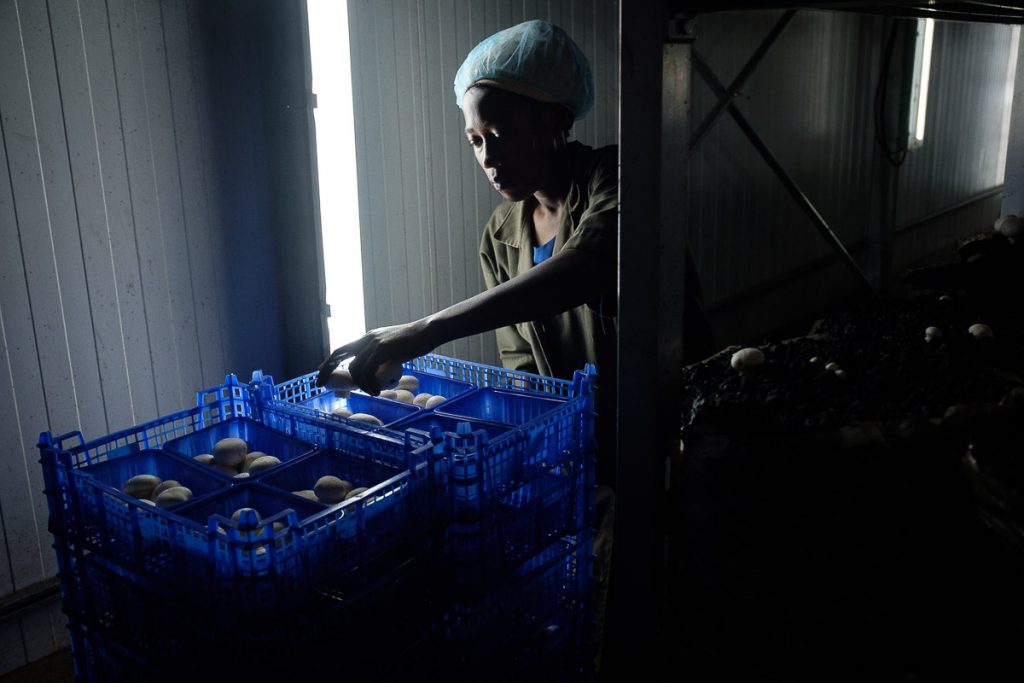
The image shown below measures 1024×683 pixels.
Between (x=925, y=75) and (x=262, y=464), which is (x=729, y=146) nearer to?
(x=925, y=75)

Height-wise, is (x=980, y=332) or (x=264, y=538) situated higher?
(x=980, y=332)

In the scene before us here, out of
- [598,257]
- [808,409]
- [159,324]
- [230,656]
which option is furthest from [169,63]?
[808,409]

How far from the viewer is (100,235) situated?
2.68 metres

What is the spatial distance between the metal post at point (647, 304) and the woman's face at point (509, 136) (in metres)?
0.90

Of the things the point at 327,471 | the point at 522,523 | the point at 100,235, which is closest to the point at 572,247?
the point at 522,523

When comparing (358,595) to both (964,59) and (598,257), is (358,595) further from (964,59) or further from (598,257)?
(964,59)

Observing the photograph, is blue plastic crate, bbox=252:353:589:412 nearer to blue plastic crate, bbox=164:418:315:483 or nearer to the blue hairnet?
blue plastic crate, bbox=164:418:315:483

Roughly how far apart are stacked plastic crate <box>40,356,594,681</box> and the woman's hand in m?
0.12

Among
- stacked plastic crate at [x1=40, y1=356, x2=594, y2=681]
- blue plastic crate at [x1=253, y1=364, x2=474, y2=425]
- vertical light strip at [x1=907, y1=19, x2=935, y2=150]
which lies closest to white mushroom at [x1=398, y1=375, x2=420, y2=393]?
blue plastic crate at [x1=253, y1=364, x2=474, y2=425]

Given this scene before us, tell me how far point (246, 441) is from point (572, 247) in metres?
0.98

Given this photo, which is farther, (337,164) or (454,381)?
(337,164)

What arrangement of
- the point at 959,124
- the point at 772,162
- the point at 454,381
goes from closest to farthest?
the point at 454,381 → the point at 772,162 → the point at 959,124

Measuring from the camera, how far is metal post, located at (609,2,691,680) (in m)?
1.40

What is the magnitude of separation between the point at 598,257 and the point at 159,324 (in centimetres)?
166
